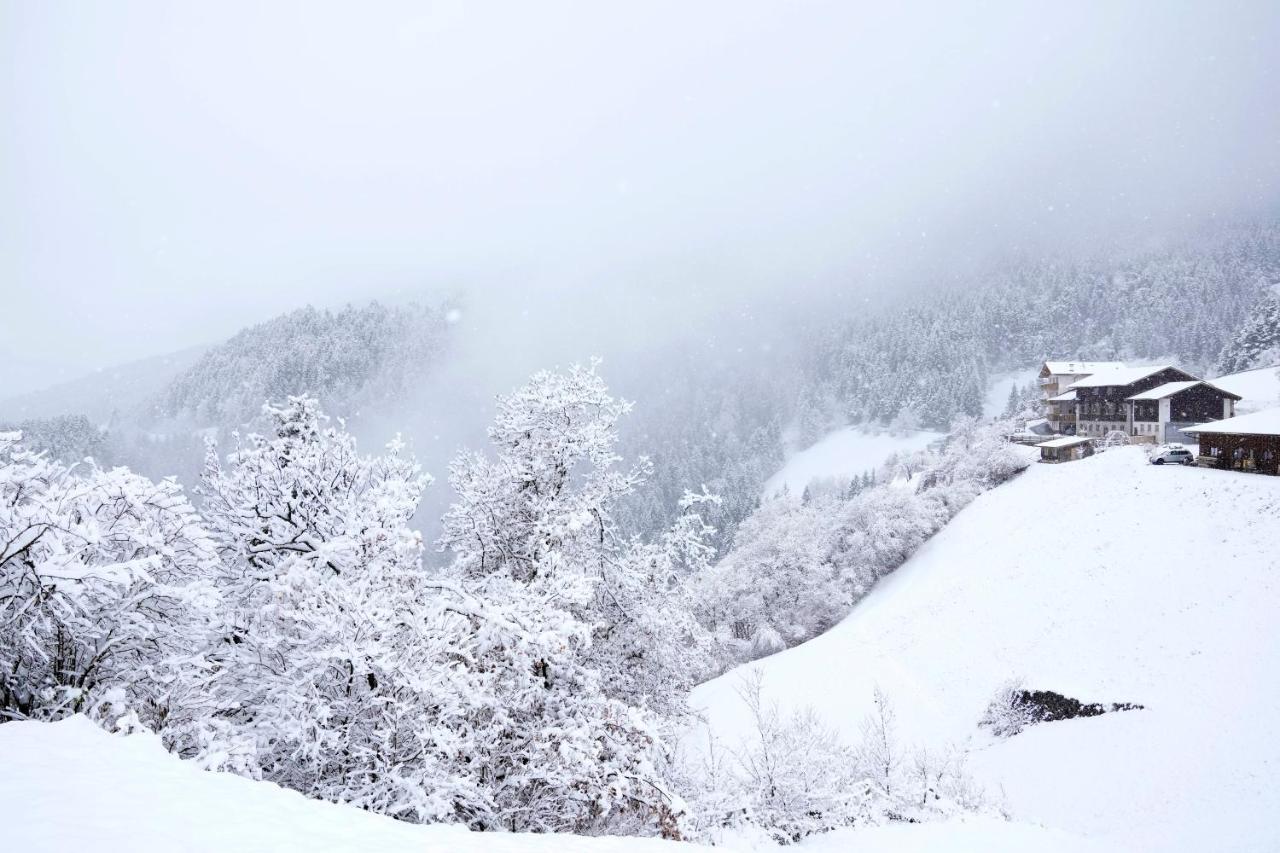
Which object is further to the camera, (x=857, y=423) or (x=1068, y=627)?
(x=857, y=423)

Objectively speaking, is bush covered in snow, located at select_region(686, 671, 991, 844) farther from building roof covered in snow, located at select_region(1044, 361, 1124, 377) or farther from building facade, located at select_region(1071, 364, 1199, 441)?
building roof covered in snow, located at select_region(1044, 361, 1124, 377)

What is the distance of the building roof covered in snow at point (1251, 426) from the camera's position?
3556cm

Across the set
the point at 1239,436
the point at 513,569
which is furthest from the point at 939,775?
the point at 1239,436

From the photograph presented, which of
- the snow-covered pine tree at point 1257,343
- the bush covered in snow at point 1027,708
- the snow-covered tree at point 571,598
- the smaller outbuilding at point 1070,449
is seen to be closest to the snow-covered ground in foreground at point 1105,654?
the bush covered in snow at point 1027,708

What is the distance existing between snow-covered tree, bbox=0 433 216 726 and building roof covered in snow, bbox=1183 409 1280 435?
1988 inches

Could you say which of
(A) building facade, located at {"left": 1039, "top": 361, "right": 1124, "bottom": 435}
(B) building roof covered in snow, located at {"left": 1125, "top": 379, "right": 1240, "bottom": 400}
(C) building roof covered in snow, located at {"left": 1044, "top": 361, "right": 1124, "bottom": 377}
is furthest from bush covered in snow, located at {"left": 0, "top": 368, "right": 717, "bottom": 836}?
(C) building roof covered in snow, located at {"left": 1044, "top": 361, "right": 1124, "bottom": 377}

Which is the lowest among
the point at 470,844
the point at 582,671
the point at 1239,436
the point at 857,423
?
the point at 857,423

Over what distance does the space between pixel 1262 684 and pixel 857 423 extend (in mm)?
145923

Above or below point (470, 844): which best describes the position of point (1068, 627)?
below

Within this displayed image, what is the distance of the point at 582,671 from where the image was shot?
10711mm

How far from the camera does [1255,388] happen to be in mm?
65000

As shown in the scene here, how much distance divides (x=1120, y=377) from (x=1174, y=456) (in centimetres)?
2496

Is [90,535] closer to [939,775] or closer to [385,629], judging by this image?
[385,629]

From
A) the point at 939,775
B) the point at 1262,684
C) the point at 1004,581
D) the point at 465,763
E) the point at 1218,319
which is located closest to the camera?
the point at 465,763
